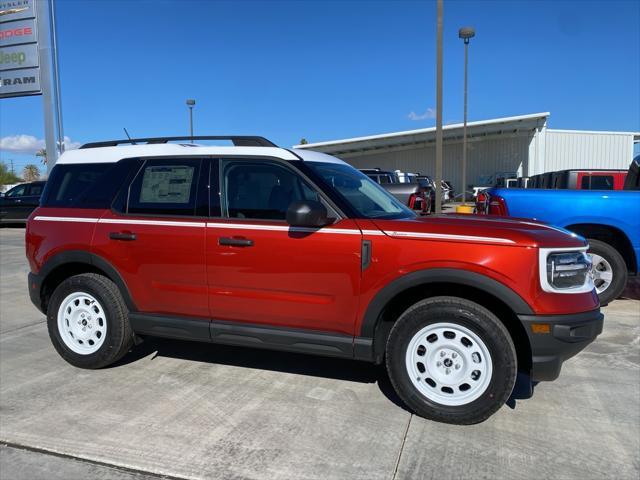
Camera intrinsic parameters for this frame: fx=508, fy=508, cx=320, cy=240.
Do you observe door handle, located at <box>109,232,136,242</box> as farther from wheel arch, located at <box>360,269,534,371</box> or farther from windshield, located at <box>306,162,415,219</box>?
wheel arch, located at <box>360,269,534,371</box>

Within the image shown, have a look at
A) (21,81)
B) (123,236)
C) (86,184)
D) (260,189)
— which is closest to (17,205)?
(21,81)

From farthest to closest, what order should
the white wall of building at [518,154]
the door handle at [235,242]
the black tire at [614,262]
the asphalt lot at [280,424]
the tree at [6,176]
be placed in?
1. the tree at [6,176]
2. the white wall of building at [518,154]
3. the black tire at [614,262]
4. the door handle at [235,242]
5. the asphalt lot at [280,424]

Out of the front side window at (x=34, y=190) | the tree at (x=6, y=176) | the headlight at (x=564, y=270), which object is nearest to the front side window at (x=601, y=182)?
the headlight at (x=564, y=270)

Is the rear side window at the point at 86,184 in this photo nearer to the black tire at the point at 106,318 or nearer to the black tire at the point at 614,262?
the black tire at the point at 106,318

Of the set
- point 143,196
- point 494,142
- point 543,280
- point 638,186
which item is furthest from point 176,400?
point 494,142

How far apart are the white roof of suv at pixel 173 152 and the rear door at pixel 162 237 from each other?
75mm

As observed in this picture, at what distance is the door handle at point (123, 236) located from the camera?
4.05 meters

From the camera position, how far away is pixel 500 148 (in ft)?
132

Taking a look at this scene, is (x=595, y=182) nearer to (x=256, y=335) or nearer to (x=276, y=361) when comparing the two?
(x=276, y=361)

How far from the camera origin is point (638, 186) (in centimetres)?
729

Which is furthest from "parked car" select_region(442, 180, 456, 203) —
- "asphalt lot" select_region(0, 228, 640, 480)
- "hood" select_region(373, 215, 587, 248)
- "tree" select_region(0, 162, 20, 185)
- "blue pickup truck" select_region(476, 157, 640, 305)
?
"tree" select_region(0, 162, 20, 185)

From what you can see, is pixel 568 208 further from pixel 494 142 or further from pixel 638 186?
pixel 494 142

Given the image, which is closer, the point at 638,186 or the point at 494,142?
the point at 638,186

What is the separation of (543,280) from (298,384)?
2.01 meters
